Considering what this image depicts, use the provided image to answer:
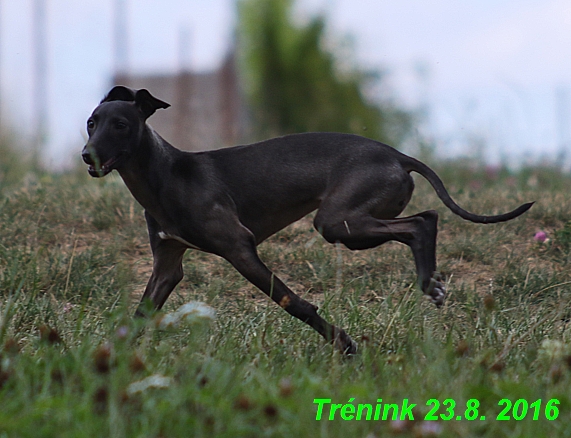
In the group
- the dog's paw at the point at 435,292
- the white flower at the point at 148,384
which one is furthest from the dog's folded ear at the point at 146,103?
the white flower at the point at 148,384

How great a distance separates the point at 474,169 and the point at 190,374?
6544mm

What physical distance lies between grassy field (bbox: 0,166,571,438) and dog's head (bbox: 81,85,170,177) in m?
0.68

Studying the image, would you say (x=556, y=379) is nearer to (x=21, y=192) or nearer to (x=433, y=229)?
(x=433, y=229)

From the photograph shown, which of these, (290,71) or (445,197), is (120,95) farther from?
(290,71)

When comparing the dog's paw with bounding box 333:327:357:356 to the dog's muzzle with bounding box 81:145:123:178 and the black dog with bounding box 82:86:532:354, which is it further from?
the dog's muzzle with bounding box 81:145:123:178

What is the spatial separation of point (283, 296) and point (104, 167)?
105 cm

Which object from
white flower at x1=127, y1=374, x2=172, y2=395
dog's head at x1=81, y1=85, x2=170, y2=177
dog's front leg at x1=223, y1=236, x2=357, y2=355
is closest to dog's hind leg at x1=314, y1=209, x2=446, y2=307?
dog's front leg at x1=223, y1=236, x2=357, y2=355

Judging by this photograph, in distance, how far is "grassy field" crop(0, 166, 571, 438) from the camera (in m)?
2.02

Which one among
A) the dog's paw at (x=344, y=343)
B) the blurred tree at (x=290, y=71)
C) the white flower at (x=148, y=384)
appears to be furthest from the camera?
the blurred tree at (x=290, y=71)

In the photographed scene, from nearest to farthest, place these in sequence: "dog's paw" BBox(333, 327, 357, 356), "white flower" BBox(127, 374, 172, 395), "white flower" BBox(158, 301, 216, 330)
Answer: "white flower" BBox(127, 374, 172, 395) < "white flower" BBox(158, 301, 216, 330) < "dog's paw" BBox(333, 327, 357, 356)

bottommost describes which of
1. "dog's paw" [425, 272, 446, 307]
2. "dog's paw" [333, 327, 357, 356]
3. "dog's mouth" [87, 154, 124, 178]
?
"dog's paw" [333, 327, 357, 356]

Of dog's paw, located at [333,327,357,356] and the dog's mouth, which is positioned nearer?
dog's paw, located at [333,327,357,356]

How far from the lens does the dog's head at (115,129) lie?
3455 mm

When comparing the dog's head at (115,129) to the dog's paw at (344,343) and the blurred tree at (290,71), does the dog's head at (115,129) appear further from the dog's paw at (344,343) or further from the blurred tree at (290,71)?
the blurred tree at (290,71)
